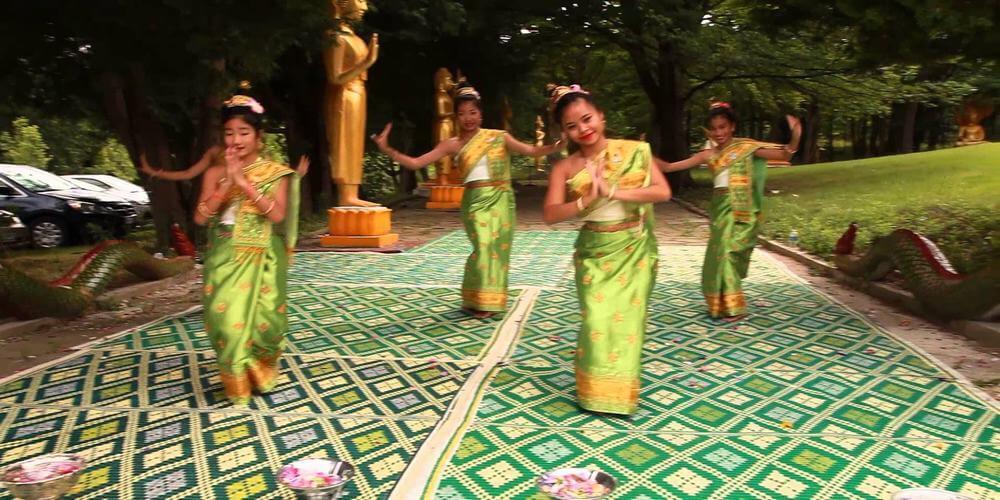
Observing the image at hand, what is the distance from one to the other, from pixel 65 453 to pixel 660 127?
1748 centimetres

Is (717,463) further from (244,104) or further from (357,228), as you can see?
(357,228)

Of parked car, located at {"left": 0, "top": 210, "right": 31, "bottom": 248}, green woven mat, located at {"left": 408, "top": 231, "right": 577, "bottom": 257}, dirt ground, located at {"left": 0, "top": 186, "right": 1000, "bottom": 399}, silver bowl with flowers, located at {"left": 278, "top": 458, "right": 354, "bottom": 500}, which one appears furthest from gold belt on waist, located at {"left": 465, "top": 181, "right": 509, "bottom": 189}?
parked car, located at {"left": 0, "top": 210, "right": 31, "bottom": 248}

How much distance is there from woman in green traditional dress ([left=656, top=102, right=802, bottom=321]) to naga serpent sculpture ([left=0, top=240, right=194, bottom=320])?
5236mm

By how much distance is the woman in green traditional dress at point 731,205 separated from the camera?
567cm

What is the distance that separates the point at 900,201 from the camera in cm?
1238

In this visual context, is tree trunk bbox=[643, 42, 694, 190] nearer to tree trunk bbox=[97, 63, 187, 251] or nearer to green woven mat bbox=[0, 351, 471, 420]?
tree trunk bbox=[97, 63, 187, 251]

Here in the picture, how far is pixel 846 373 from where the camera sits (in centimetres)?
433

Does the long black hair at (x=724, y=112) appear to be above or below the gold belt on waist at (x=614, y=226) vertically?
Result: above

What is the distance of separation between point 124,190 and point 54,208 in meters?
4.22

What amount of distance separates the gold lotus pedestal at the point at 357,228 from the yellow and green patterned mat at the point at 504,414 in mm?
4263

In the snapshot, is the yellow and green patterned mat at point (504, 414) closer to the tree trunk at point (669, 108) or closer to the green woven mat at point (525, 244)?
the green woven mat at point (525, 244)

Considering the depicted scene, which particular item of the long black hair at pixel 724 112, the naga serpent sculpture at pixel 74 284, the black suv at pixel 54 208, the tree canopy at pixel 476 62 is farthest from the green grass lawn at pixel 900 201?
the black suv at pixel 54 208

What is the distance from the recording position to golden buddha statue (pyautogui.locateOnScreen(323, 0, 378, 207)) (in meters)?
9.77

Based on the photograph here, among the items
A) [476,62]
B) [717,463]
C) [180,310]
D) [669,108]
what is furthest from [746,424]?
[669,108]
